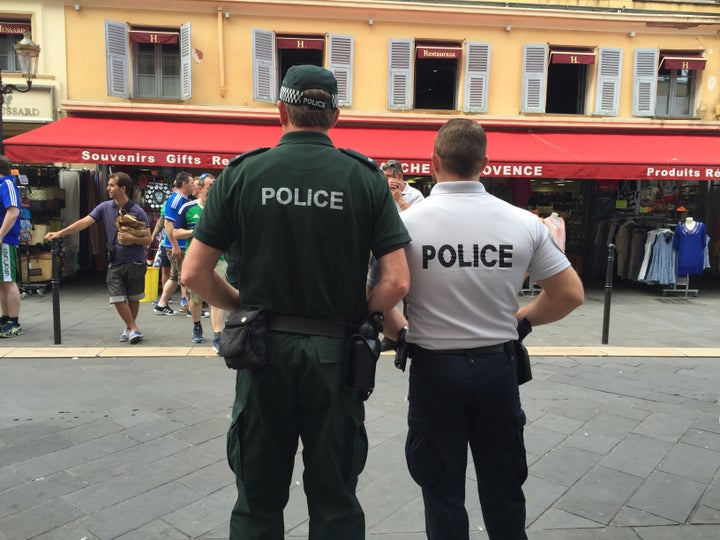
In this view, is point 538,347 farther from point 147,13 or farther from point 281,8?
point 147,13

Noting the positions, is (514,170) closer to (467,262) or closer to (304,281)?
(467,262)

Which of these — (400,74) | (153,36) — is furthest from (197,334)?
(153,36)

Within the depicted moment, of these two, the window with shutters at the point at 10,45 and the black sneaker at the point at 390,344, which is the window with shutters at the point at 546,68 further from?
the black sneaker at the point at 390,344

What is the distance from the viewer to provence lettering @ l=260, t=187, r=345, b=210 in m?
1.93

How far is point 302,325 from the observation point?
1984mm

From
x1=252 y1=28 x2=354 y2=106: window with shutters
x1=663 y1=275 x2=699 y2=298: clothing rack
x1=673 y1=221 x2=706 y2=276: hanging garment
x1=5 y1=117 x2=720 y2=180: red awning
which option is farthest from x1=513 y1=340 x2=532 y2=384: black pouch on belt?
x1=252 y1=28 x2=354 y2=106: window with shutters

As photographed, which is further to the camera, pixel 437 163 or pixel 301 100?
pixel 437 163

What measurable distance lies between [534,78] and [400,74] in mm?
3002

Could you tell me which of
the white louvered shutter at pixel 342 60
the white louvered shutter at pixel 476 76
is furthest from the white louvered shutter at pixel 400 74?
the white louvered shutter at pixel 476 76

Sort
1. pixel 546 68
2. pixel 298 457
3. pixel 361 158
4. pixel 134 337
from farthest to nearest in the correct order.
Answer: pixel 546 68
pixel 134 337
pixel 298 457
pixel 361 158

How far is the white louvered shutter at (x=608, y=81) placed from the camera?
12820 millimetres

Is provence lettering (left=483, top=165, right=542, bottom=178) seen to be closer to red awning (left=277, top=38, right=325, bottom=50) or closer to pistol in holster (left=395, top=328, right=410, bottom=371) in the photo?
red awning (left=277, top=38, right=325, bottom=50)

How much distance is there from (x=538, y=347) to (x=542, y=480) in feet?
11.1

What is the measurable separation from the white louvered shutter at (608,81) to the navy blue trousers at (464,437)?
12538 millimetres
